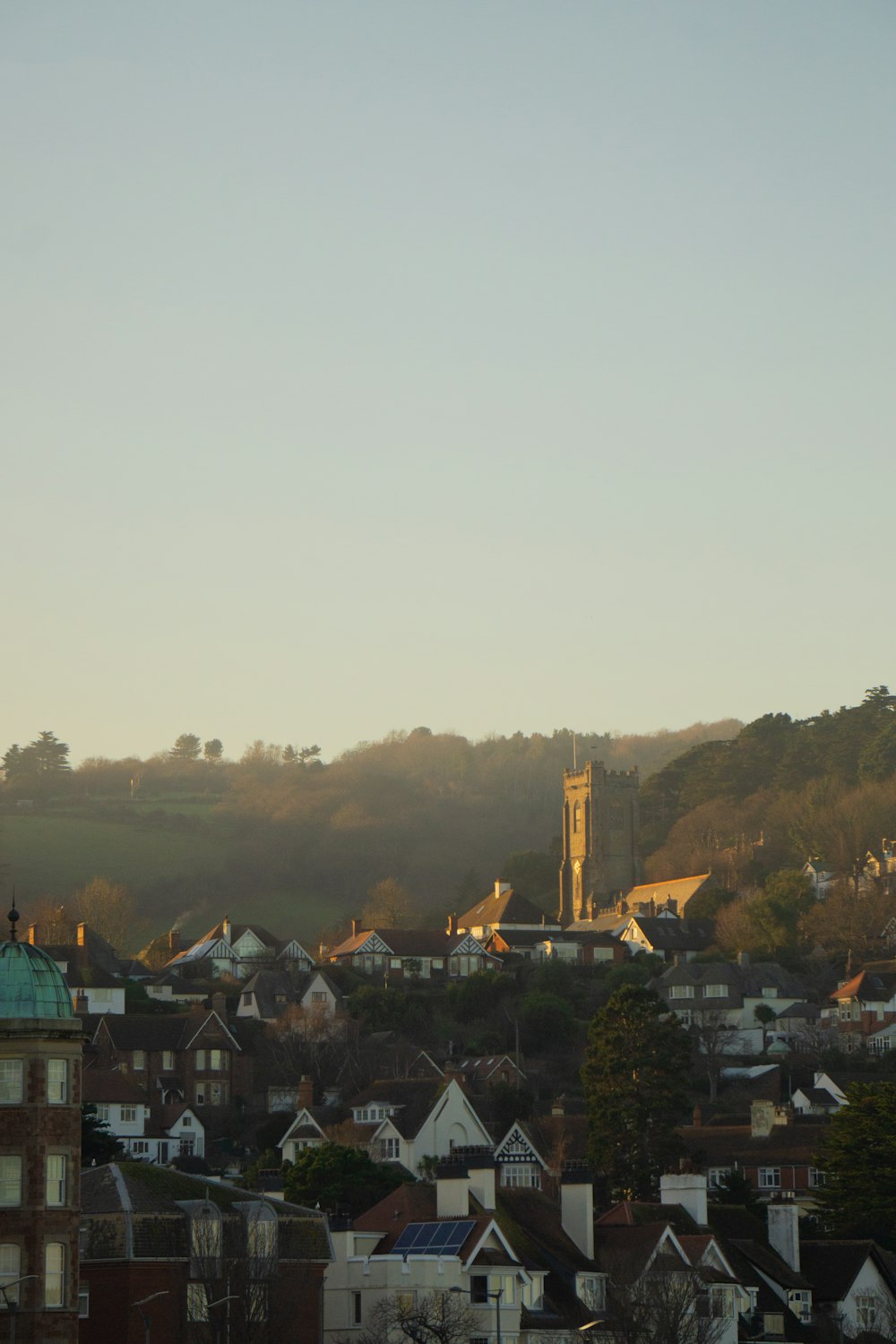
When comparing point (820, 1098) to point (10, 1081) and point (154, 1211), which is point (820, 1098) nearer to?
point (154, 1211)

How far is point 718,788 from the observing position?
493 feet

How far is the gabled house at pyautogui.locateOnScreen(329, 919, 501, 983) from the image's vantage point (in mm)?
115062

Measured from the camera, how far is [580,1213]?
169 ft

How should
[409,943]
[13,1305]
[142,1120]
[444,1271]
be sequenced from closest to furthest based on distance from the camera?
[13,1305], [444,1271], [142,1120], [409,943]

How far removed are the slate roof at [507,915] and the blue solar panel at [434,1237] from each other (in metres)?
77.6

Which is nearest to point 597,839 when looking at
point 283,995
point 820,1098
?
point 283,995

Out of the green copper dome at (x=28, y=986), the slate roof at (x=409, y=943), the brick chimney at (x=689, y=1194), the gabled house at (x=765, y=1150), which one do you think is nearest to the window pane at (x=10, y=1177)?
the green copper dome at (x=28, y=986)

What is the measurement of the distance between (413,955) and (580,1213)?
66.1 metres

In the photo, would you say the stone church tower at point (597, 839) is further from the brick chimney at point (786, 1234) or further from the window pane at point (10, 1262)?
the window pane at point (10, 1262)

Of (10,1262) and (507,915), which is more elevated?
(507,915)

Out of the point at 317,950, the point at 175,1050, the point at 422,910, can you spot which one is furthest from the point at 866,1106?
the point at 422,910

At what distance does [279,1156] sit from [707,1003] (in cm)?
3300

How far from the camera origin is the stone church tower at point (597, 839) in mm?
146750

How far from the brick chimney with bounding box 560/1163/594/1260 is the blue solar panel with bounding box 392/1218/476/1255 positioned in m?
3.89
